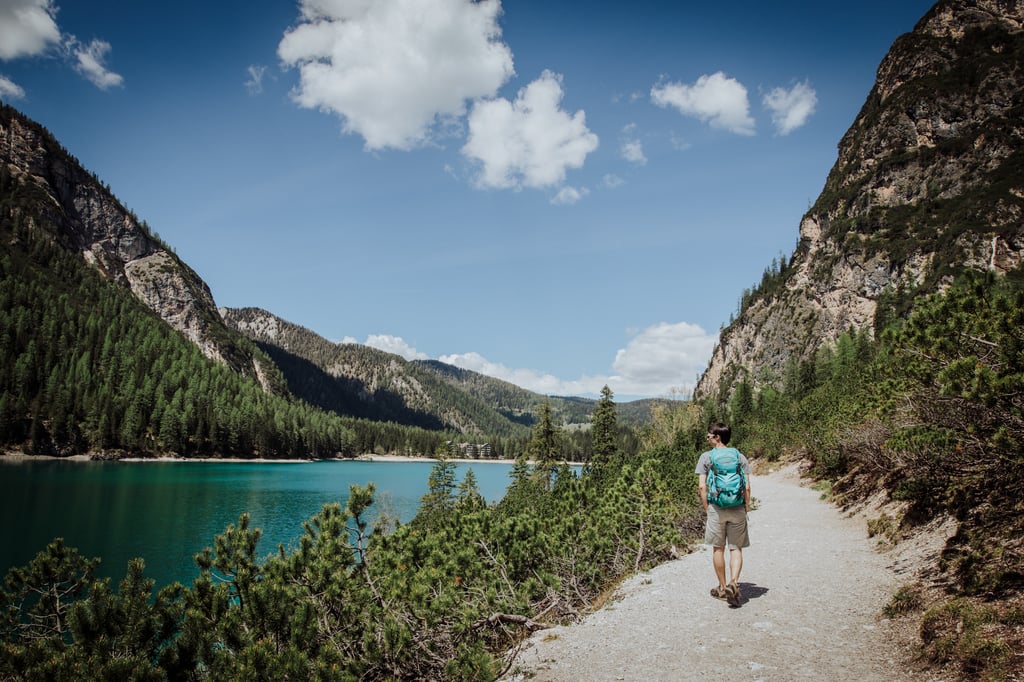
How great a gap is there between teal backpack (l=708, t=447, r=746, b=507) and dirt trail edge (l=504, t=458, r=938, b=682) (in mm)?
1513

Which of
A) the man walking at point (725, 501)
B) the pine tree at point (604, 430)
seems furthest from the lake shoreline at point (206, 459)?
the man walking at point (725, 501)

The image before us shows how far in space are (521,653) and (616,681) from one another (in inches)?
79.0

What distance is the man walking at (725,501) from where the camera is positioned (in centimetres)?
729

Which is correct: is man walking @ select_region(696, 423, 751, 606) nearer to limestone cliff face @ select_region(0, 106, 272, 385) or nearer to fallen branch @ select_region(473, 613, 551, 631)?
fallen branch @ select_region(473, 613, 551, 631)

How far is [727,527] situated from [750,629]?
128cm

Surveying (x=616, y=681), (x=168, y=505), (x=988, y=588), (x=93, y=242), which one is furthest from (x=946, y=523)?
(x=93, y=242)

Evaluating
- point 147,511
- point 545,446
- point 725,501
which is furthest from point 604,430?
point 725,501

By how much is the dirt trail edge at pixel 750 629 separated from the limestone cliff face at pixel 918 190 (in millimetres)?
93037

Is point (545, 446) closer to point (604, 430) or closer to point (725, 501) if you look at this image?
point (604, 430)

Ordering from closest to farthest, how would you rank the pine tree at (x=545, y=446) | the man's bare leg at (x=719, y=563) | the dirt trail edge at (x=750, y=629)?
the dirt trail edge at (x=750, y=629), the man's bare leg at (x=719, y=563), the pine tree at (x=545, y=446)

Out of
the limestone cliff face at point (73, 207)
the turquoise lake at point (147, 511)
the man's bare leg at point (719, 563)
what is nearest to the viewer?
the man's bare leg at point (719, 563)

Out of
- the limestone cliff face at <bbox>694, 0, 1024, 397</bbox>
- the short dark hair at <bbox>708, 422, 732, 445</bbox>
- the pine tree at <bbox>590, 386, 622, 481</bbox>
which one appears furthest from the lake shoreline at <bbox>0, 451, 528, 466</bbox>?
the limestone cliff face at <bbox>694, 0, 1024, 397</bbox>

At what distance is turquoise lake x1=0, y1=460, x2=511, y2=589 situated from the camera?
1038 inches

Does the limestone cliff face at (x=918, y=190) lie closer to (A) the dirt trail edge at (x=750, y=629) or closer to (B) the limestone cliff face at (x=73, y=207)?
(A) the dirt trail edge at (x=750, y=629)
